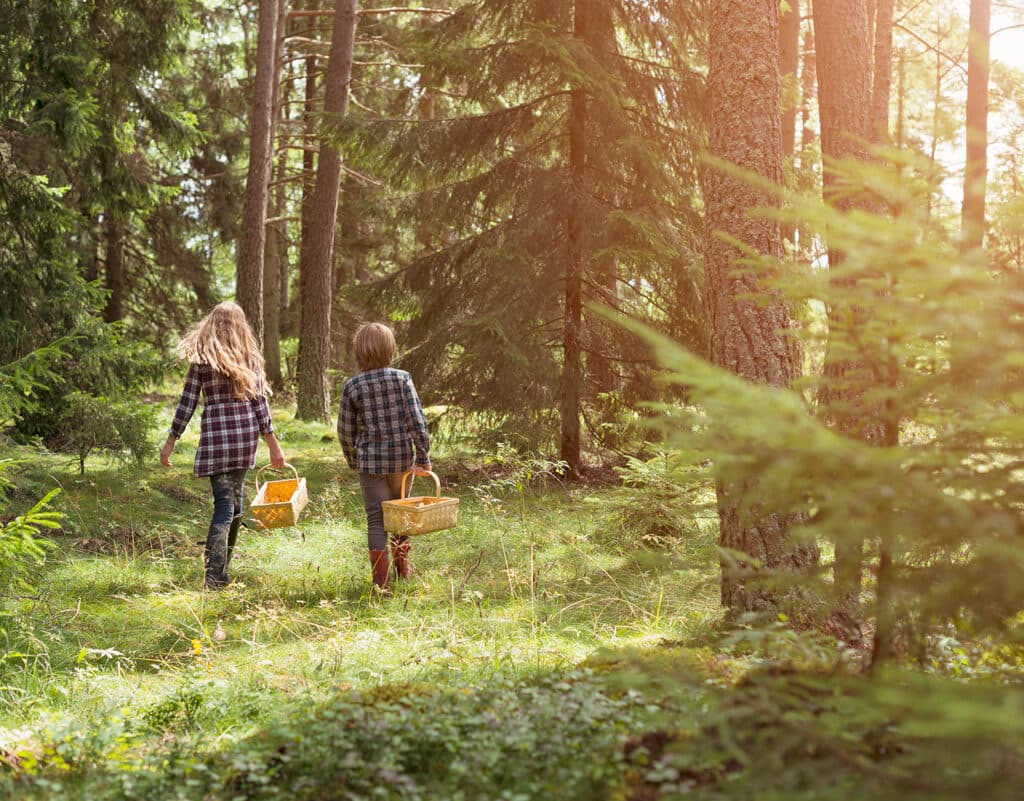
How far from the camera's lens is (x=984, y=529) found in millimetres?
1749

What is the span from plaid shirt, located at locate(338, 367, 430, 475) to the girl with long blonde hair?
0.65 m

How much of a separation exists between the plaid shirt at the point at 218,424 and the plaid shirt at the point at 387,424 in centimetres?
69

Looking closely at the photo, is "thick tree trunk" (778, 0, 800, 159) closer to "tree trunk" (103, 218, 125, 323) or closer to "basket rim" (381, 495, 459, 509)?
"basket rim" (381, 495, 459, 509)

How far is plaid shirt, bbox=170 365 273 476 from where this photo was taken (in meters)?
5.89

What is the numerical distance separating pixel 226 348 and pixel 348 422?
41.0 inches

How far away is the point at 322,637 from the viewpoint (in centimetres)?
470

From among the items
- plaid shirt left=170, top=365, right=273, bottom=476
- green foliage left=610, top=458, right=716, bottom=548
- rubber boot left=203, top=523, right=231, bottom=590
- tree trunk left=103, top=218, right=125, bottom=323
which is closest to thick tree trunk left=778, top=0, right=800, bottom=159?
green foliage left=610, top=458, right=716, bottom=548

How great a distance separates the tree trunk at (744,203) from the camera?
4555 millimetres

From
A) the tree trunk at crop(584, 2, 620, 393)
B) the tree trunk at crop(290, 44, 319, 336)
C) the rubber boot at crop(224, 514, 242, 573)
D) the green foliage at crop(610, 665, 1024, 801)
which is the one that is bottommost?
the rubber boot at crop(224, 514, 242, 573)

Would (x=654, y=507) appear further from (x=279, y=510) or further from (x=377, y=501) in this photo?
(x=279, y=510)

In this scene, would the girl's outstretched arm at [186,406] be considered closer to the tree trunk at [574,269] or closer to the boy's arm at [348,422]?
the boy's arm at [348,422]

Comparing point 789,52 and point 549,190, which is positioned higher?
point 789,52

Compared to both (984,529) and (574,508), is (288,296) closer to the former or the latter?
(574,508)

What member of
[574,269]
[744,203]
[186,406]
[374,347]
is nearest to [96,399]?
[186,406]
